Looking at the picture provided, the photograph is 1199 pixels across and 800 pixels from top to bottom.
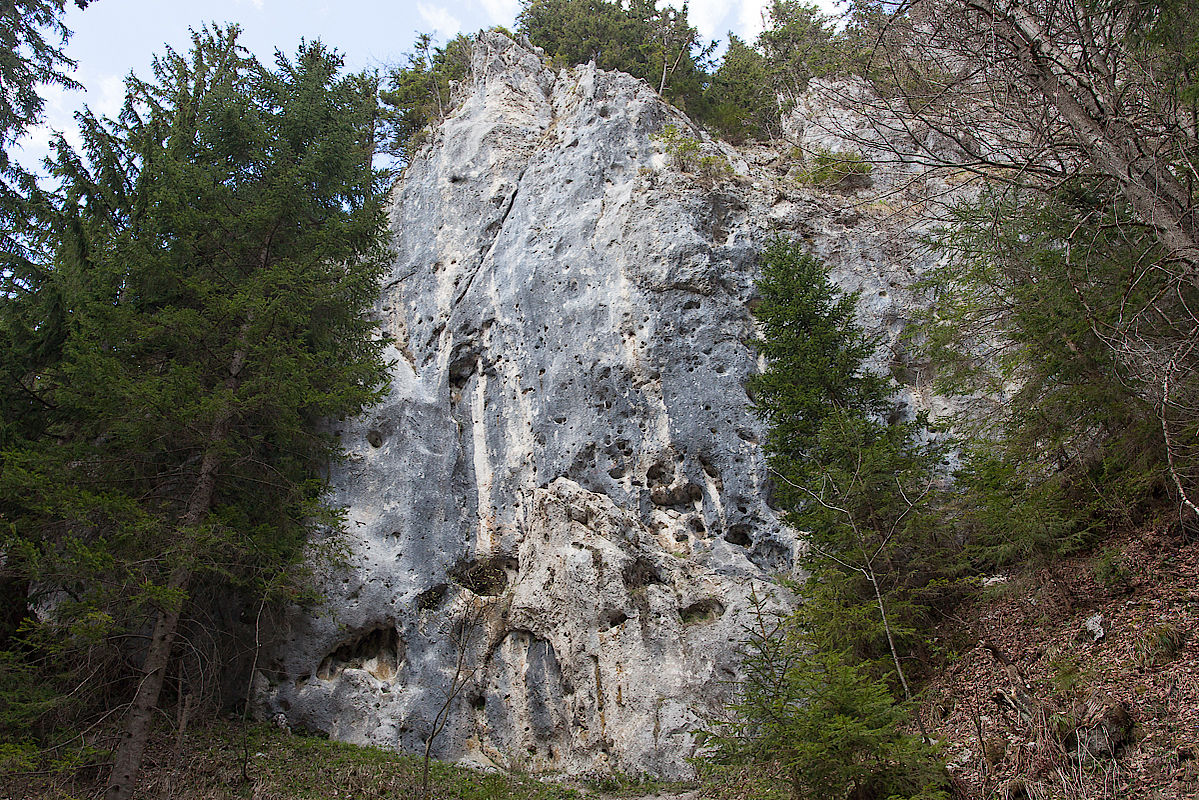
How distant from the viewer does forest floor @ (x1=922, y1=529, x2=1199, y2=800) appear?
17.8 feet

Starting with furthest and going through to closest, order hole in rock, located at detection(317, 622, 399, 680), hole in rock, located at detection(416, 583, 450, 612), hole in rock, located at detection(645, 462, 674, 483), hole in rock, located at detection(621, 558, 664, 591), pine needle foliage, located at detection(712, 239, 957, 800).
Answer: hole in rock, located at detection(645, 462, 674, 483), hole in rock, located at detection(416, 583, 450, 612), hole in rock, located at detection(317, 622, 399, 680), hole in rock, located at detection(621, 558, 664, 591), pine needle foliage, located at detection(712, 239, 957, 800)

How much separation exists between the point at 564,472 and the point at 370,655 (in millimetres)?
5144

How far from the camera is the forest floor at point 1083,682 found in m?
5.41

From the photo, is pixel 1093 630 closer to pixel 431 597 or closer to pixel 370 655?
pixel 431 597

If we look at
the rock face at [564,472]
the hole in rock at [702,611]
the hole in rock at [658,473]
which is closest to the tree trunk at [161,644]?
the rock face at [564,472]

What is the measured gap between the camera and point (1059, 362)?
8664 millimetres

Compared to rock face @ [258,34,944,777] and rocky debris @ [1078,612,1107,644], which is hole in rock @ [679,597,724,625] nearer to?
rock face @ [258,34,944,777]

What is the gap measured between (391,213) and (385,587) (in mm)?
12781

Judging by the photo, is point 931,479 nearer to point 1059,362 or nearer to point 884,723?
point 1059,362

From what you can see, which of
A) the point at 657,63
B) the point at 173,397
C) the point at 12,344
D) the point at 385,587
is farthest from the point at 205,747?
the point at 657,63

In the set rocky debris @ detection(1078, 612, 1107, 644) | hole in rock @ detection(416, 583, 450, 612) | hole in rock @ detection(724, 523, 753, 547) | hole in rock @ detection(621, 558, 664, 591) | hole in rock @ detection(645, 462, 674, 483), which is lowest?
rocky debris @ detection(1078, 612, 1107, 644)

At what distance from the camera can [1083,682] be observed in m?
6.39

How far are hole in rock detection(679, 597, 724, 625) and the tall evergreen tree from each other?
6.22 meters

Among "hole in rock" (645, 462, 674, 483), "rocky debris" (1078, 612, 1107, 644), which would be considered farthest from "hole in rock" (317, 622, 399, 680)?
"rocky debris" (1078, 612, 1107, 644)
